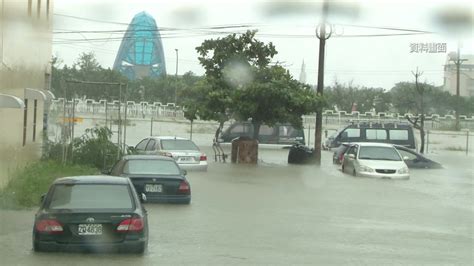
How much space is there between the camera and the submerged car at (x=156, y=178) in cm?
1672

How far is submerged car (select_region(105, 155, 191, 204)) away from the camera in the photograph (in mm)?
16719

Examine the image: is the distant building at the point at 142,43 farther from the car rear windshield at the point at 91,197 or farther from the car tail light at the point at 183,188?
the car rear windshield at the point at 91,197

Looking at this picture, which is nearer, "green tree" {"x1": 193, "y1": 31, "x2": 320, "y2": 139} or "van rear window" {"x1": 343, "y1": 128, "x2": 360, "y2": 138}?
"green tree" {"x1": 193, "y1": 31, "x2": 320, "y2": 139}

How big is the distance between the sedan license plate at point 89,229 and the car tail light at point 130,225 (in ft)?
0.85

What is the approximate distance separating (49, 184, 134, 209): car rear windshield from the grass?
17.3ft

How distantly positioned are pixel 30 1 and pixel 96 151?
7439 mm

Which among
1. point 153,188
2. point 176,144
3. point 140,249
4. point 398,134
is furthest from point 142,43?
point 398,134

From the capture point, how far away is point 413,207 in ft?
62.1

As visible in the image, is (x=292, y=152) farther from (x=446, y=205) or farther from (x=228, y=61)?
(x=446, y=205)

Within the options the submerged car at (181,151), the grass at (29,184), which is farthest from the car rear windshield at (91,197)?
the submerged car at (181,151)

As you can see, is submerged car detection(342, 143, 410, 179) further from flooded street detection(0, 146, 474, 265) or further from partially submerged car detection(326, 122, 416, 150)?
partially submerged car detection(326, 122, 416, 150)

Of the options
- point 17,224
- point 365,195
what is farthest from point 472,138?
point 17,224

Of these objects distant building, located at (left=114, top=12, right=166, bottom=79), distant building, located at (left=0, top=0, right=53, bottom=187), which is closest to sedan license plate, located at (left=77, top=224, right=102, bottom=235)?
distant building, located at (left=0, top=0, right=53, bottom=187)

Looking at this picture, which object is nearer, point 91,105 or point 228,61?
point 228,61
